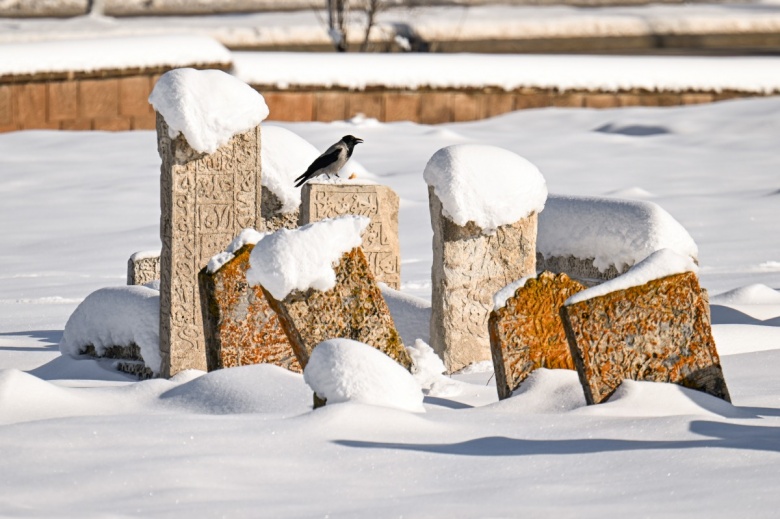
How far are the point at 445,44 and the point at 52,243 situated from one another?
13.7 meters

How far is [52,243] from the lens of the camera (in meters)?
14.9

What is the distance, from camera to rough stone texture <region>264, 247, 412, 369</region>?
693 cm

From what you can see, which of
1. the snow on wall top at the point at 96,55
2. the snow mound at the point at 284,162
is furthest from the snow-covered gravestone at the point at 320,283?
the snow on wall top at the point at 96,55

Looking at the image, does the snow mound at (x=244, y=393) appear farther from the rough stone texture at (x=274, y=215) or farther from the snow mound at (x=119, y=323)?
the rough stone texture at (x=274, y=215)

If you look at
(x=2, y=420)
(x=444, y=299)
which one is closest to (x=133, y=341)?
(x=444, y=299)

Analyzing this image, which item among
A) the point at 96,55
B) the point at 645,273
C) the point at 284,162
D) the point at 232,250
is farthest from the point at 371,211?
the point at 96,55

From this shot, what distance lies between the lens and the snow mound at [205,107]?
28.1ft

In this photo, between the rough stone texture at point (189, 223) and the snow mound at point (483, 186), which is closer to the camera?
the rough stone texture at point (189, 223)

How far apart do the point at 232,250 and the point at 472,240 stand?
6.37 feet

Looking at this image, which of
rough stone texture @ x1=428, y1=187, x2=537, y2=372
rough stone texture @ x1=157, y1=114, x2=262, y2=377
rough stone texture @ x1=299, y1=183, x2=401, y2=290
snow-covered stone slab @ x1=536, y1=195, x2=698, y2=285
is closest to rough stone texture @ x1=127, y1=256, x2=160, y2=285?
rough stone texture @ x1=299, y1=183, x2=401, y2=290

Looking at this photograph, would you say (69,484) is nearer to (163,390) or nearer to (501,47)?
(163,390)

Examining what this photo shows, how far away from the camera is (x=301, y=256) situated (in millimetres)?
6809

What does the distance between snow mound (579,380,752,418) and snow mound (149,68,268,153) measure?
3.24 m

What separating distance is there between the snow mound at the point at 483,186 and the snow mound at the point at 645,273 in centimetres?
240
